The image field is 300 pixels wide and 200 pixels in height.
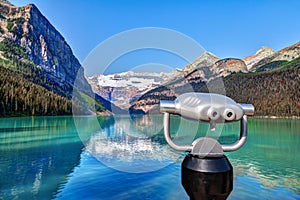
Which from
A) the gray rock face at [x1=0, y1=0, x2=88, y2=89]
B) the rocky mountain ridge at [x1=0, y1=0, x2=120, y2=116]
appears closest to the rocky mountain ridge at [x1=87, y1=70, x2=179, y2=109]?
the rocky mountain ridge at [x1=0, y1=0, x2=120, y2=116]

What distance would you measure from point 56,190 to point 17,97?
75.9 metres

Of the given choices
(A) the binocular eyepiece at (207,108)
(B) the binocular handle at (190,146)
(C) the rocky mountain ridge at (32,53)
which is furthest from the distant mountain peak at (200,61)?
(C) the rocky mountain ridge at (32,53)

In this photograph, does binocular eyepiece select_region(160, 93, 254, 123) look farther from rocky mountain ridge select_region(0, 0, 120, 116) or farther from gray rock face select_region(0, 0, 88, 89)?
gray rock face select_region(0, 0, 88, 89)

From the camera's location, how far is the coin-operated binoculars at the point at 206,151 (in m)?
1.34

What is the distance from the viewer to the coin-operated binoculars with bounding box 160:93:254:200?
1.34 meters

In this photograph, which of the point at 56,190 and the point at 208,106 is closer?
the point at 208,106

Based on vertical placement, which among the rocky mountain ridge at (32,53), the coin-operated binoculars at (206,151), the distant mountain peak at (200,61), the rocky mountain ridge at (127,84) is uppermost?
the rocky mountain ridge at (32,53)

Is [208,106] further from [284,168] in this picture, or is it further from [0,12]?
[0,12]

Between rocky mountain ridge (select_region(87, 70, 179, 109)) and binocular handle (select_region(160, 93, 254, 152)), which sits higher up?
rocky mountain ridge (select_region(87, 70, 179, 109))

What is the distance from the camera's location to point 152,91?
9.44ft

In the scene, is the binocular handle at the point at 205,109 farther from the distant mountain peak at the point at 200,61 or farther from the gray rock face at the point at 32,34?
the gray rock face at the point at 32,34

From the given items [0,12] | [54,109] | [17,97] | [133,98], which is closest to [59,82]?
[0,12]

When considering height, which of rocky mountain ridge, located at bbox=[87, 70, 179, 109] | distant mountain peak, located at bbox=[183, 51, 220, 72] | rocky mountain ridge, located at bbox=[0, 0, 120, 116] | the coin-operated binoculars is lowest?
the coin-operated binoculars

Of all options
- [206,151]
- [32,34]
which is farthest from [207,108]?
[32,34]
